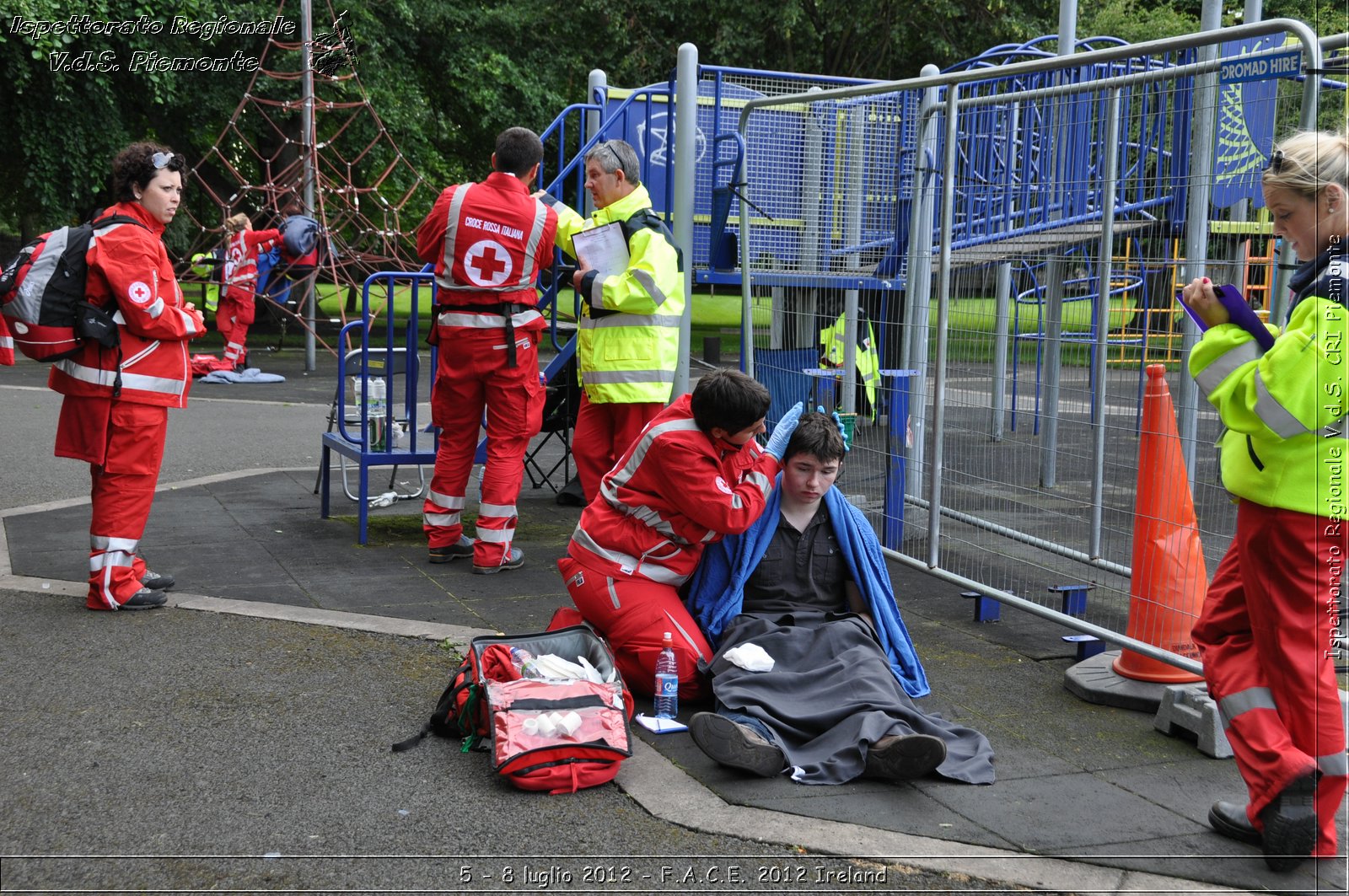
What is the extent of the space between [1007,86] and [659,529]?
6043mm

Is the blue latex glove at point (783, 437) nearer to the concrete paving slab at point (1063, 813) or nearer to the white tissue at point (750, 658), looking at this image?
the white tissue at point (750, 658)

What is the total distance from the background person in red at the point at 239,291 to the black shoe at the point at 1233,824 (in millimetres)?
13832

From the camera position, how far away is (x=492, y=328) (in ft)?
21.3

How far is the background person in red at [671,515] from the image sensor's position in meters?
4.44

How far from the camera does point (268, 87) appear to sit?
1972 cm

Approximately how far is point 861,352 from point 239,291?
1065 centimetres

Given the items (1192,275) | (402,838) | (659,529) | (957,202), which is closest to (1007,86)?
(957,202)

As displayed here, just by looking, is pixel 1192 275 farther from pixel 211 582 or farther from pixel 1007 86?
pixel 1007 86

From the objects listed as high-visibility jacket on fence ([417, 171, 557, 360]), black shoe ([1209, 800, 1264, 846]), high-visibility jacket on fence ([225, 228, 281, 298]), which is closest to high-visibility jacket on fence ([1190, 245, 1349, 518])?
black shoe ([1209, 800, 1264, 846])

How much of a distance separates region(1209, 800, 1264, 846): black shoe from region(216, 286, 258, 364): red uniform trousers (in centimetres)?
1393

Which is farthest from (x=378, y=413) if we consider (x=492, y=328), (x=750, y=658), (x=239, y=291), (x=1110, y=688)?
(x=239, y=291)

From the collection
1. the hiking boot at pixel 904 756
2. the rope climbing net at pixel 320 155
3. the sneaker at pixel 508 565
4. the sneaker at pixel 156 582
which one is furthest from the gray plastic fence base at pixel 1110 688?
the rope climbing net at pixel 320 155

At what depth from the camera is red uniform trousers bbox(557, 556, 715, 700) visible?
450cm

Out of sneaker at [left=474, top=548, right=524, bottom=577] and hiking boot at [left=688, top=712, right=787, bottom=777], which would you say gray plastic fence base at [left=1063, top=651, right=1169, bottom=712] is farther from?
sneaker at [left=474, top=548, right=524, bottom=577]
